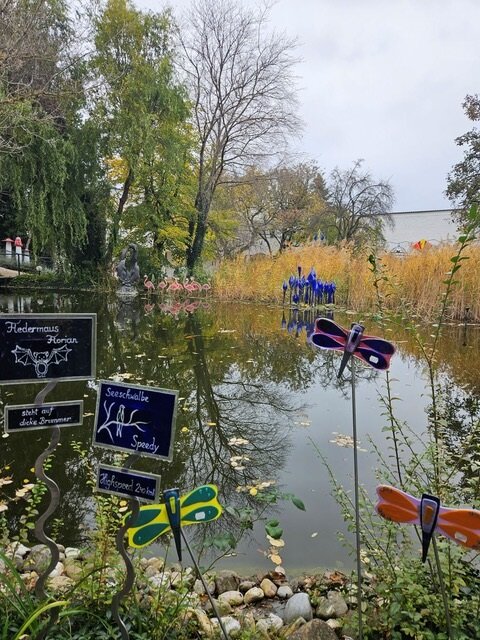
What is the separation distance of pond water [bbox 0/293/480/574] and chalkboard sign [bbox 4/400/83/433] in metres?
0.86

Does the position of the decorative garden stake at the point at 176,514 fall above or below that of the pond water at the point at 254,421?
above

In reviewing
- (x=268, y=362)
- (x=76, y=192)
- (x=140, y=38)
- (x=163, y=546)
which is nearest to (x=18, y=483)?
(x=163, y=546)

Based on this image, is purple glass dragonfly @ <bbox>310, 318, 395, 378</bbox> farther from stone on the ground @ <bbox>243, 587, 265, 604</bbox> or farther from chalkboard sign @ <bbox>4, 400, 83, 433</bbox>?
stone on the ground @ <bbox>243, 587, 265, 604</bbox>

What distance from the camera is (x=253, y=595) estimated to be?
1.70 metres

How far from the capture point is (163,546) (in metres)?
2.02

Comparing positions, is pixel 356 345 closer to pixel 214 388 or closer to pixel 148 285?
pixel 214 388

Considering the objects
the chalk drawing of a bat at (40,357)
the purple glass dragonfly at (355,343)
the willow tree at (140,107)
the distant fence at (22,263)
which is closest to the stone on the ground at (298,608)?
the purple glass dragonfly at (355,343)

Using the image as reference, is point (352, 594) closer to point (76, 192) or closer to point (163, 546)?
point (163, 546)

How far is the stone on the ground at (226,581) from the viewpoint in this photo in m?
1.75

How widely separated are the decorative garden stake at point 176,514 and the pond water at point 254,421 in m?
0.74

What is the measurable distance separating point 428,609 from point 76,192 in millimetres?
14239

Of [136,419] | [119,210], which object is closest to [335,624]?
[136,419]

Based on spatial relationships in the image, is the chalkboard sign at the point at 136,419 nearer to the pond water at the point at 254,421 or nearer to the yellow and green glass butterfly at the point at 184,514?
the yellow and green glass butterfly at the point at 184,514

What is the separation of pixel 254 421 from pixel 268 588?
1.83 m
